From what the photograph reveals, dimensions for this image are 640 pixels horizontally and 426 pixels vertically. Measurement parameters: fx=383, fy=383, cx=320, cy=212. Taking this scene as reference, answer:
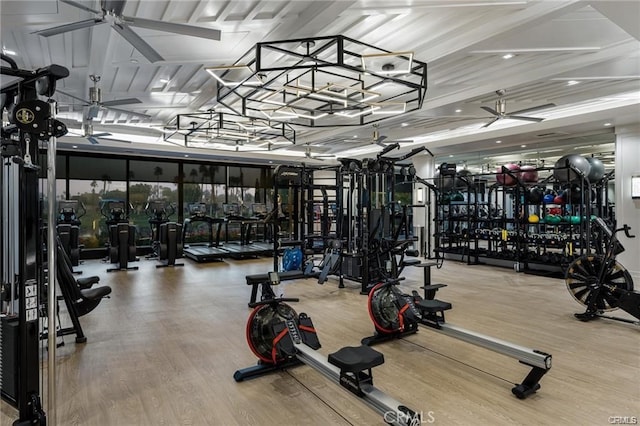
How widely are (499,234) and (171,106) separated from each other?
26.9 feet

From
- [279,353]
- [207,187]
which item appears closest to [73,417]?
[279,353]

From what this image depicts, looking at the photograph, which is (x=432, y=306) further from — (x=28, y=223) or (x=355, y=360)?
(x=28, y=223)

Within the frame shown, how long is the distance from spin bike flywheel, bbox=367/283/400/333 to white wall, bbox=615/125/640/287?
6275mm

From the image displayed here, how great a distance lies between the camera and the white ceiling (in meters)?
3.97

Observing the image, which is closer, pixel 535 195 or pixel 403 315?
pixel 403 315

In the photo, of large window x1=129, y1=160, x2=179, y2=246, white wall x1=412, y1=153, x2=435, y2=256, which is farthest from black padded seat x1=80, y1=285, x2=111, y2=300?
white wall x1=412, y1=153, x2=435, y2=256

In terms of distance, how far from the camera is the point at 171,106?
25.9ft

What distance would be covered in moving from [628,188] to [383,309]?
6666mm

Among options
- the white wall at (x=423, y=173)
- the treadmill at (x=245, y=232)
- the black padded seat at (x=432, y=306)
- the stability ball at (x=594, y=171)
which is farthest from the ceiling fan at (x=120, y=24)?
the white wall at (x=423, y=173)

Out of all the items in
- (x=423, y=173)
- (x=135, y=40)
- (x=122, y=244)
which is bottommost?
(x=122, y=244)

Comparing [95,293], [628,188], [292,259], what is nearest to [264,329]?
[95,293]

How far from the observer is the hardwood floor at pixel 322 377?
8.81 feet

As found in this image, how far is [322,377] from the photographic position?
3238 mm

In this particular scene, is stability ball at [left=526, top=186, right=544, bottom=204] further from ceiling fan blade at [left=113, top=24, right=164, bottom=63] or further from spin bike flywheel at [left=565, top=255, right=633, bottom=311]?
ceiling fan blade at [left=113, top=24, right=164, bottom=63]
